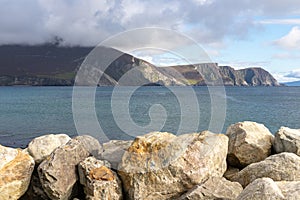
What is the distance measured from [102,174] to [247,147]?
5.20 metres

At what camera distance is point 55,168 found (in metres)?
10.7

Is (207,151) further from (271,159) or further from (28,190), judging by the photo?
(28,190)

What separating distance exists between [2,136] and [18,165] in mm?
33292

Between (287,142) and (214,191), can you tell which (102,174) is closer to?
(214,191)

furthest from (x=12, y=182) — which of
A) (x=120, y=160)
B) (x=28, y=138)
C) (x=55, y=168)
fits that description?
(x=28, y=138)

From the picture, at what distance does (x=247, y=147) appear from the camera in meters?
12.2

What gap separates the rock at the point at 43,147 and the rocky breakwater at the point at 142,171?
0.31 feet

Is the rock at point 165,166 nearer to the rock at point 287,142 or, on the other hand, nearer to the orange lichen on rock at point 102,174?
the orange lichen on rock at point 102,174

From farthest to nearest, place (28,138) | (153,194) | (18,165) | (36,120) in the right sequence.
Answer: (36,120)
(28,138)
(18,165)
(153,194)

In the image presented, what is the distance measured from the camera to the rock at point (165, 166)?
1009 cm

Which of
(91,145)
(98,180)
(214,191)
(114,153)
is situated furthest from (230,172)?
(91,145)

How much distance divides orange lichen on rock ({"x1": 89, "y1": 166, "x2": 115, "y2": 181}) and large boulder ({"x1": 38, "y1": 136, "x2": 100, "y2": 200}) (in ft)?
2.70

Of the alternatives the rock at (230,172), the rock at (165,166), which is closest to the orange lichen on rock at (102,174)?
the rock at (165,166)

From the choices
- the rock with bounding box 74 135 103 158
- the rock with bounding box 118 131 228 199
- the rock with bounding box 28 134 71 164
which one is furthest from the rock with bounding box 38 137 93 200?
the rock with bounding box 118 131 228 199
